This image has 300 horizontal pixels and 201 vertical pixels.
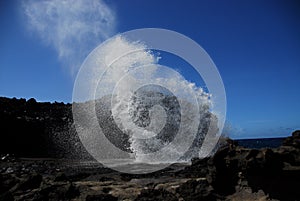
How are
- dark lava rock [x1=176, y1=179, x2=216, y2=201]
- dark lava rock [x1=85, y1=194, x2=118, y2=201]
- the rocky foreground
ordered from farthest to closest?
1. dark lava rock [x1=85, y1=194, x2=118, y2=201]
2. dark lava rock [x1=176, y1=179, x2=216, y2=201]
3. the rocky foreground

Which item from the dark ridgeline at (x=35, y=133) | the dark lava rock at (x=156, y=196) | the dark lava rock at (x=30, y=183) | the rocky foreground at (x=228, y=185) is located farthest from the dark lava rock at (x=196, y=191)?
the dark ridgeline at (x=35, y=133)

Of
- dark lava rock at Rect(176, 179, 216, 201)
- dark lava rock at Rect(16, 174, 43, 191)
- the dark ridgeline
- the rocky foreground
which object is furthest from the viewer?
the dark ridgeline

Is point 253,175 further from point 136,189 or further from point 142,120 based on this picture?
point 142,120

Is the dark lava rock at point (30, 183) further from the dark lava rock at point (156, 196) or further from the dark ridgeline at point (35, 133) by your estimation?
the dark ridgeline at point (35, 133)

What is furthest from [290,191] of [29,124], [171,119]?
[29,124]

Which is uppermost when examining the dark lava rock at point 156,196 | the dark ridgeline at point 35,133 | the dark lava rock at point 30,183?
the dark ridgeline at point 35,133

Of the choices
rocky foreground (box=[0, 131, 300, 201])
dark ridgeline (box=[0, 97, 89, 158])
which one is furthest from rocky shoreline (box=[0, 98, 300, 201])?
dark ridgeline (box=[0, 97, 89, 158])

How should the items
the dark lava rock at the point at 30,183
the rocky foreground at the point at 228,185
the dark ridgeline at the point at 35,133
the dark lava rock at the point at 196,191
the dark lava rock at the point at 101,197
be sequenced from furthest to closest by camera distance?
1. the dark ridgeline at the point at 35,133
2. the dark lava rock at the point at 30,183
3. the dark lava rock at the point at 101,197
4. the dark lava rock at the point at 196,191
5. the rocky foreground at the point at 228,185

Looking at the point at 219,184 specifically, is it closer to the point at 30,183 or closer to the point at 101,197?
the point at 101,197

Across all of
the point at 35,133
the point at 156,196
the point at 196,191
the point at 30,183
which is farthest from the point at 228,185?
the point at 35,133

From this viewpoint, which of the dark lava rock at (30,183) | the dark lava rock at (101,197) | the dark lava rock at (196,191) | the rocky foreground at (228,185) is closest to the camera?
the rocky foreground at (228,185)

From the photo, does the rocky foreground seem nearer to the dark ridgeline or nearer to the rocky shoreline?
the rocky shoreline

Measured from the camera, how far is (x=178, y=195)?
692cm

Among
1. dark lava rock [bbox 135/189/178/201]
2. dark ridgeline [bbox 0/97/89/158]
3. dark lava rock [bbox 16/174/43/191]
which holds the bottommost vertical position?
dark lava rock [bbox 135/189/178/201]
